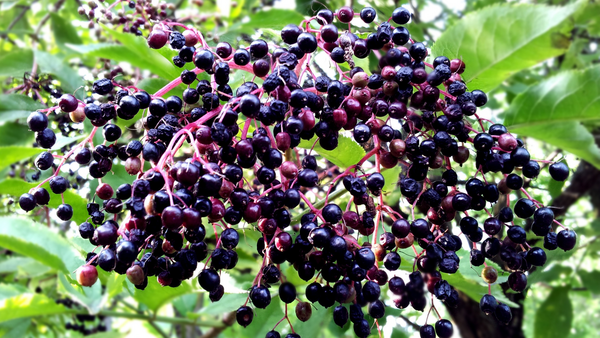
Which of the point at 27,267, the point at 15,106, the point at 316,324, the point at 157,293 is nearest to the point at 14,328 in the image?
the point at 27,267

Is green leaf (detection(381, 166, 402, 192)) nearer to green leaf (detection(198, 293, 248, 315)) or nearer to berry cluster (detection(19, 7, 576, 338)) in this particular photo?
berry cluster (detection(19, 7, 576, 338))

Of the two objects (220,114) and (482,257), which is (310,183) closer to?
(220,114)

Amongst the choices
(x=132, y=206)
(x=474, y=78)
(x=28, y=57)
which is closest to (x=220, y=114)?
(x=132, y=206)

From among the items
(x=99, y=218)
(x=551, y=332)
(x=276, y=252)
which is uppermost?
(x=276, y=252)

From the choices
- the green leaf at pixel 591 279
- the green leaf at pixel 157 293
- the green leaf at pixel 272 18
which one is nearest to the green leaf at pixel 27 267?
the green leaf at pixel 157 293

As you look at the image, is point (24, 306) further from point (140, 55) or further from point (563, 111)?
point (563, 111)

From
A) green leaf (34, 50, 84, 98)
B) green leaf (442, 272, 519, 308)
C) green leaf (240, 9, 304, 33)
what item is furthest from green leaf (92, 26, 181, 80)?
green leaf (442, 272, 519, 308)
